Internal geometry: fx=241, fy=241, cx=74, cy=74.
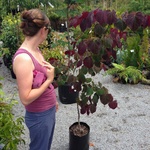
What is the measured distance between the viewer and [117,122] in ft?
12.5

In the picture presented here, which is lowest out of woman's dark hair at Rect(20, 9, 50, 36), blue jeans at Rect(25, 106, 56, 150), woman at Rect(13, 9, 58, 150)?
blue jeans at Rect(25, 106, 56, 150)

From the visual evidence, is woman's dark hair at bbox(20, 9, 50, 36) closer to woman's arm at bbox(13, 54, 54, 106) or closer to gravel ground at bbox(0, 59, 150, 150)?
woman's arm at bbox(13, 54, 54, 106)

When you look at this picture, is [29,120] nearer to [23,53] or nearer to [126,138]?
[23,53]

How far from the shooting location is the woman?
1.77m

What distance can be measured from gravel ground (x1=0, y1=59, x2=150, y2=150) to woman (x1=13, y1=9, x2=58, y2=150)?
0.97 meters

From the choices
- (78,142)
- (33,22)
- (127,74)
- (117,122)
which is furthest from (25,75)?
(127,74)

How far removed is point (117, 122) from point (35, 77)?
7.56 ft

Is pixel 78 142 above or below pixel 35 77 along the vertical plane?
below

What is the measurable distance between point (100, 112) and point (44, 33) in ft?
8.12

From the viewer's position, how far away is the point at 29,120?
2.13 m

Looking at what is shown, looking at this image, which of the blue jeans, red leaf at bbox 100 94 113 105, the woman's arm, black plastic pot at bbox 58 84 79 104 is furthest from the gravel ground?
the woman's arm

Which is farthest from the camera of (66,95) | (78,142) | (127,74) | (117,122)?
(127,74)

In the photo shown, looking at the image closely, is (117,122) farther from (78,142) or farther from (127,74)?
(127,74)

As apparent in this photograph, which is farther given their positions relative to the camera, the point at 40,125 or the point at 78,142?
the point at 78,142
